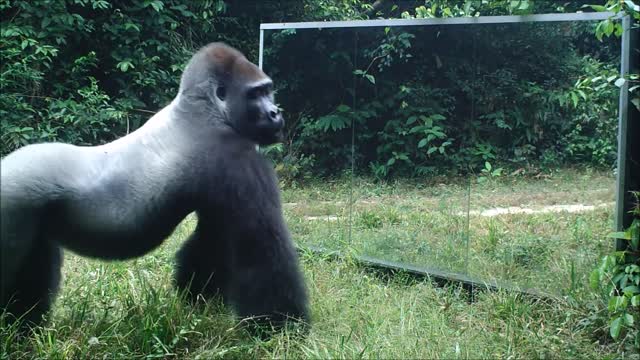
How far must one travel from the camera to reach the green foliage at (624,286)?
337 cm

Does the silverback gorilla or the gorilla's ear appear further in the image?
the gorilla's ear

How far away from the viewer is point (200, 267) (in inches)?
156

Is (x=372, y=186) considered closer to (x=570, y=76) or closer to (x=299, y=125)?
(x=299, y=125)

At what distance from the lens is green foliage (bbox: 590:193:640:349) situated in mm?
3373

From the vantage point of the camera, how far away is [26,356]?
341cm

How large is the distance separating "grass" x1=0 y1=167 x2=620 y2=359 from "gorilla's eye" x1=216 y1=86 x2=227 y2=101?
1132 mm

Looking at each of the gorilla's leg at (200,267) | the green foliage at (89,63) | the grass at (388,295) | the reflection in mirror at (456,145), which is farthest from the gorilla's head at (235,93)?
the green foliage at (89,63)

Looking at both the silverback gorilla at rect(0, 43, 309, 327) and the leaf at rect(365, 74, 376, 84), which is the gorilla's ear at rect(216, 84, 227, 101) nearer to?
the silverback gorilla at rect(0, 43, 309, 327)

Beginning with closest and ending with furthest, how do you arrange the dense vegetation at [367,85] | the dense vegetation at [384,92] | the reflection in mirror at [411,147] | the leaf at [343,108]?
the dense vegetation at [384,92]
the dense vegetation at [367,85]
the reflection in mirror at [411,147]
the leaf at [343,108]

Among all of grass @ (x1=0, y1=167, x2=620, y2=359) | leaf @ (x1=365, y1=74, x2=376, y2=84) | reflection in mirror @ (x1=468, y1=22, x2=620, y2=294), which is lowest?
grass @ (x1=0, y1=167, x2=620, y2=359)

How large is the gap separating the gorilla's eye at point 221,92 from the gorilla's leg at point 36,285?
3.71 ft

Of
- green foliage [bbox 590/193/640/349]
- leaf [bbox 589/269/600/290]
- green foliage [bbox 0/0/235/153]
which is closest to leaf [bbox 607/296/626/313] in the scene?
green foliage [bbox 590/193/640/349]

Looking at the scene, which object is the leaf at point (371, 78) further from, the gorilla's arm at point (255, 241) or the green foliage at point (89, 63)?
the green foliage at point (89, 63)

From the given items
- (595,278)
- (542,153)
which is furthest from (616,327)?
(542,153)
